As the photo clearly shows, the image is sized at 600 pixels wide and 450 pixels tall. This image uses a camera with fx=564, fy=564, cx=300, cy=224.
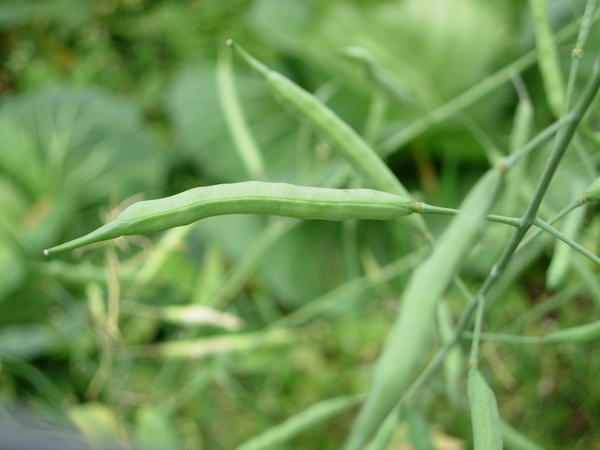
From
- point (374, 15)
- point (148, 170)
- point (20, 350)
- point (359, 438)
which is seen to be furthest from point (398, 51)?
point (359, 438)

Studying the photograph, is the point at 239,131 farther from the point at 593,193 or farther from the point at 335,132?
the point at 593,193

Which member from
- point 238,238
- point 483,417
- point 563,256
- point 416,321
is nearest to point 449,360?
point 563,256

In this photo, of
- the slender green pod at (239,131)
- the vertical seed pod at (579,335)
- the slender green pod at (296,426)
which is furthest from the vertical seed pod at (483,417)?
the slender green pod at (239,131)

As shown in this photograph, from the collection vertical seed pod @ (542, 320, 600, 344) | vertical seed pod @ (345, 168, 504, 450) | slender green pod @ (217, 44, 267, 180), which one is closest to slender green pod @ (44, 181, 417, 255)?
vertical seed pod @ (345, 168, 504, 450)

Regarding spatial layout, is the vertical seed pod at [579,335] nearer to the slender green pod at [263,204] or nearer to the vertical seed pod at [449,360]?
the vertical seed pod at [449,360]

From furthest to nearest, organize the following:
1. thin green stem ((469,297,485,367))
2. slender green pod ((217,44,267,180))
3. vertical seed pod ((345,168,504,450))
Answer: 1. slender green pod ((217,44,267,180))
2. thin green stem ((469,297,485,367))
3. vertical seed pod ((345,168,504,450))

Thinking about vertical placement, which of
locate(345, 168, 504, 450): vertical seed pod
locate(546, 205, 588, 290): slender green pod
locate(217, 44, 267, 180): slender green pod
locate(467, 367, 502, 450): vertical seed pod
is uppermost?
locate(217, 44, 267, 180): slender green pod

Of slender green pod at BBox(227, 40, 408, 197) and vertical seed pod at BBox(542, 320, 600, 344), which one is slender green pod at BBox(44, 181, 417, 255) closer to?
slender green pod at BBox(227, 40, 408, 197)
